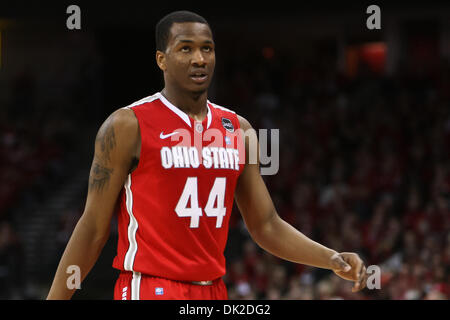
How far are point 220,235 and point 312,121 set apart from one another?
11.3m

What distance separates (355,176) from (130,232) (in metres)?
9.71

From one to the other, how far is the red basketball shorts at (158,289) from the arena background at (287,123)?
182 inches

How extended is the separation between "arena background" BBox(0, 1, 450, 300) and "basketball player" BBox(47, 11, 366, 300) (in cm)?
466

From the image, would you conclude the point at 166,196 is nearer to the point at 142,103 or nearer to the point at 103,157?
the point at 103,157

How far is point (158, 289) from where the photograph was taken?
3381mm

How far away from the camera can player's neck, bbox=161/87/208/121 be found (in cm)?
356

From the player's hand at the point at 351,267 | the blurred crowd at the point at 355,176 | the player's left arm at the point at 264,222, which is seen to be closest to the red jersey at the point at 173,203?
the player's left arm at the point at 264,222

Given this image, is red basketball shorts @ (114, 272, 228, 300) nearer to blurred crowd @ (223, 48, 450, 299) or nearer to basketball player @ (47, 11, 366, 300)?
basketball player @ (47, 11, 366, 300)

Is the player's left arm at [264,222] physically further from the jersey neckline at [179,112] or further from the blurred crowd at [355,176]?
the blurred crowd at [355,176]

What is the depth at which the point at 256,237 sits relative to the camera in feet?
12.8

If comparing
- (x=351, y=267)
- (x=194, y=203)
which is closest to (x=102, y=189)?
(x=194, y=203)

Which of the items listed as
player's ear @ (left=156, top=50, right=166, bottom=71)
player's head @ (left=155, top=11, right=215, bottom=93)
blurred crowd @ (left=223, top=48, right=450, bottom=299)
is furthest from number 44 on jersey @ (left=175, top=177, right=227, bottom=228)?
blurred crowd @ (left=223, top=48, right=450, bottom=299)
